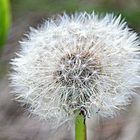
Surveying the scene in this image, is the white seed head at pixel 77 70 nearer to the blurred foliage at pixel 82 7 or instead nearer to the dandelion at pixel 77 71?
the dandelion at pixel 77 71


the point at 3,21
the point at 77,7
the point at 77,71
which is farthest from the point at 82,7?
the point at 77,71

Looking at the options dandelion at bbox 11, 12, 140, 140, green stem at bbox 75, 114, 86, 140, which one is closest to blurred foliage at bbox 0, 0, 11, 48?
dandelion at bbox 11, 12, 140, 140

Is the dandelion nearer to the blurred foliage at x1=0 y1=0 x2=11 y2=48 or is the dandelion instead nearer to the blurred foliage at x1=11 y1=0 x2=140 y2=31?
the blurred foliage at x1=0 y1=0 x2=11 y2=48

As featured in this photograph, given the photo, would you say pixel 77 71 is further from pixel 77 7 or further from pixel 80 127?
pixel 77 7

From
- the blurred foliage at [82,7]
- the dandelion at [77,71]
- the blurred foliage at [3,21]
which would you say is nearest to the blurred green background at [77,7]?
the blurred foliage at [82,7]

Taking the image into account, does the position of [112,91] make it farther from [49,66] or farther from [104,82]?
[49,66]

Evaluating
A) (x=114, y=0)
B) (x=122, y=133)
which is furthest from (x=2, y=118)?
(x=114, y=0)
